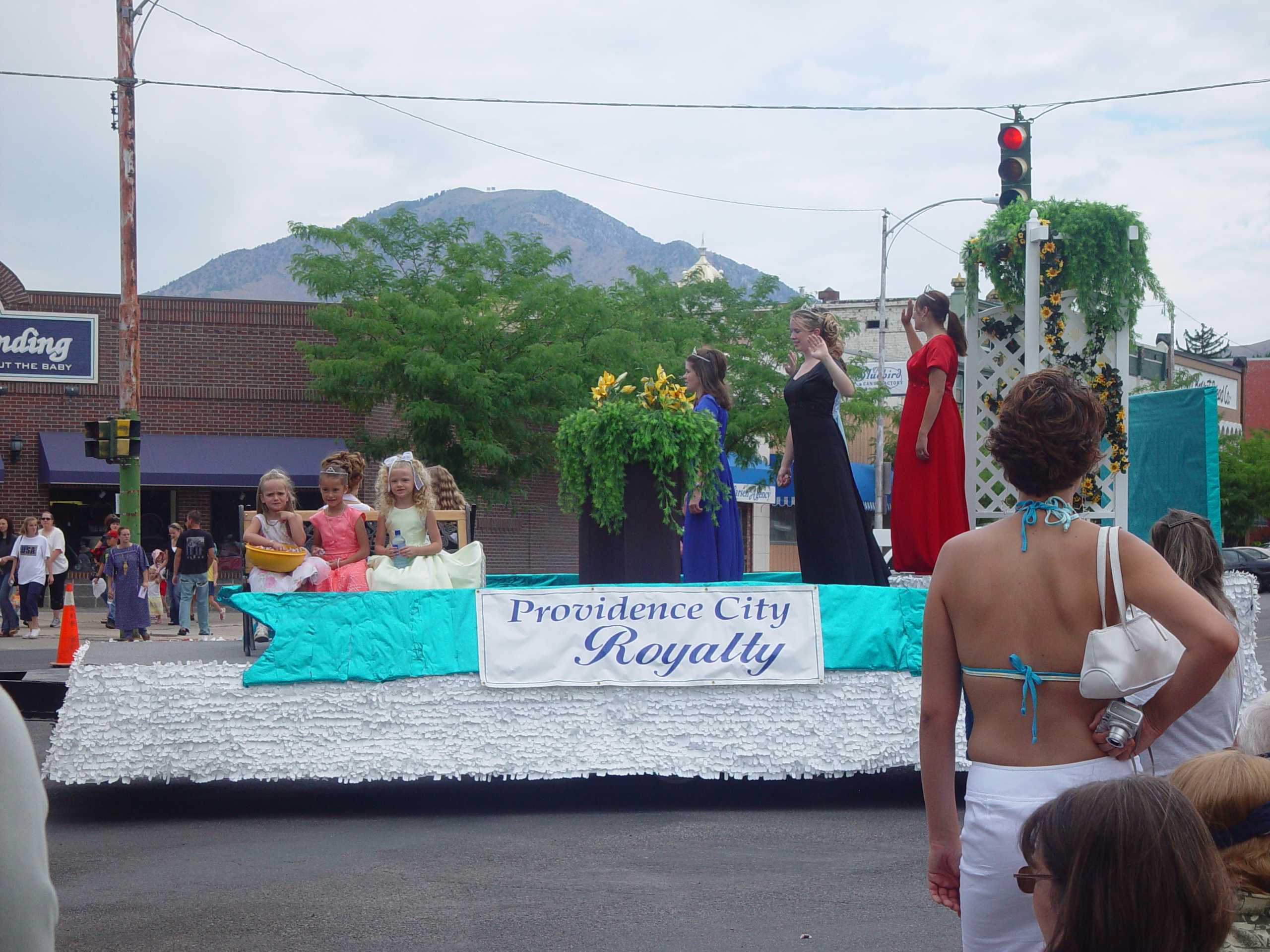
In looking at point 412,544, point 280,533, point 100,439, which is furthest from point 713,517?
point 100,439

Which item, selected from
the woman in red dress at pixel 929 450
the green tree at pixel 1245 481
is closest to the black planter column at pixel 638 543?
the woman in red dress at pixel 929 450

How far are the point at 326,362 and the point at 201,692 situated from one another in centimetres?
1633

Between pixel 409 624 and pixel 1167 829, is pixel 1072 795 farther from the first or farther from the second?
pixel 409 624

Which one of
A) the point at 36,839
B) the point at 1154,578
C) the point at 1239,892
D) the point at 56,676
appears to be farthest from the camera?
the point at 56,676

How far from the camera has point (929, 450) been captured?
7660mm

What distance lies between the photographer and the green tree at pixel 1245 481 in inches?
1700

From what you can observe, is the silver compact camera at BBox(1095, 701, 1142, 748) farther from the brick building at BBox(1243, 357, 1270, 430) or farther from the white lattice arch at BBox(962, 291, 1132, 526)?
the brick building at BBox(1243, 357, 1270, 430)

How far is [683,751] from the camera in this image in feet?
20.5

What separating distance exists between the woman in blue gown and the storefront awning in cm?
1666

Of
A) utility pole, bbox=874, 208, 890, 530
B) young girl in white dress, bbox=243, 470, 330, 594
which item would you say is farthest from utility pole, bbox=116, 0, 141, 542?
utility pole, bbox=874, 208, 890, 530

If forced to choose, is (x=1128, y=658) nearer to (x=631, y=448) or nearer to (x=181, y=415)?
(x=631, y=448)

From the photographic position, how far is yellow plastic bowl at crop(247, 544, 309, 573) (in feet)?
24.2

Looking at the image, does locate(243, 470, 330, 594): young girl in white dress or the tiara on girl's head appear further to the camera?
locate(243, 470, 330, 594): young girl in white dress

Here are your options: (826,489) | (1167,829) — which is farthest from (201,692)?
(1167,829)
